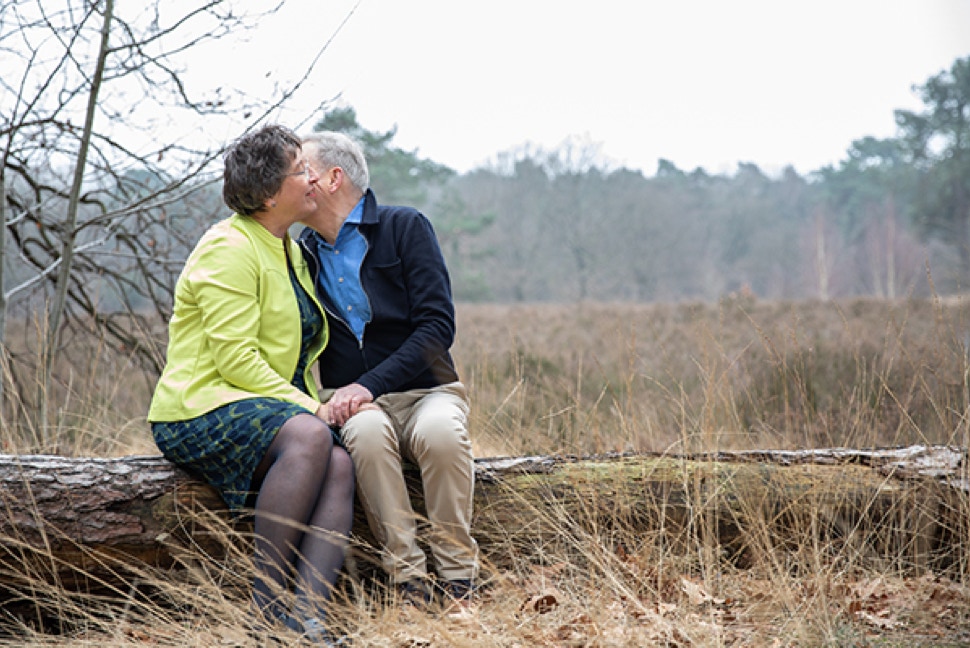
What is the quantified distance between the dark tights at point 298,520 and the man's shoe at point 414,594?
27 centimetres

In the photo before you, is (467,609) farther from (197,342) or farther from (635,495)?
(197,342)

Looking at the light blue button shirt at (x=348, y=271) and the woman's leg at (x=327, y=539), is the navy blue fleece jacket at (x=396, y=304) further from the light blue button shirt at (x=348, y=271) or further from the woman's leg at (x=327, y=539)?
the woman's leg at (x=327, y=539)

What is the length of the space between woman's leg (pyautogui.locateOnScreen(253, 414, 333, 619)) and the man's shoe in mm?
370

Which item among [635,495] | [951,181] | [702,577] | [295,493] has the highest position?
[951,181]

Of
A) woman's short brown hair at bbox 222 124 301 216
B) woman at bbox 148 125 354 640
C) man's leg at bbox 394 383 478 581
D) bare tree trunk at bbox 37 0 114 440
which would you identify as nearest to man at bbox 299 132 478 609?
man's leg at bbox 394 383 478 581

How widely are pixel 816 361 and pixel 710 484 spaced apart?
452 centimetres

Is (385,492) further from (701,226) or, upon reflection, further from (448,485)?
(701,226)

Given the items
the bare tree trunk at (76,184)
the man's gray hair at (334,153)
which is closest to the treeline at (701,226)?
the bare tree trunk at (76,184)

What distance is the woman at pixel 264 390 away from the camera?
95.6 inches

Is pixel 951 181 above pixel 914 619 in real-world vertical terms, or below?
above

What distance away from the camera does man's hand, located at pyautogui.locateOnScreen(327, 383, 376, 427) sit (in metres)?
2.69

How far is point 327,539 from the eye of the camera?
7.97 feet

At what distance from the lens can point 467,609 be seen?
253 cm

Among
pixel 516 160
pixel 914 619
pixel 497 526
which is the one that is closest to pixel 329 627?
pixel 497 526
